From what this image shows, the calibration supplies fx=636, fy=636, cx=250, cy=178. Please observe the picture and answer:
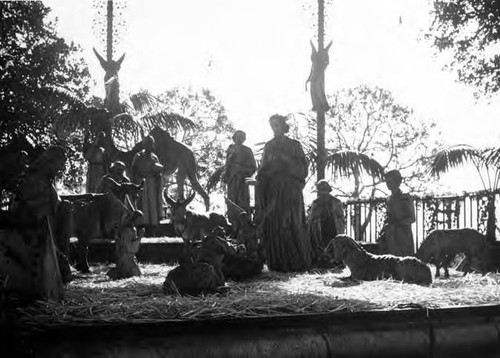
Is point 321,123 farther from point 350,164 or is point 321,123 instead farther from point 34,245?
point 34,245

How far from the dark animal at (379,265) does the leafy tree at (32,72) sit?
1100 cm

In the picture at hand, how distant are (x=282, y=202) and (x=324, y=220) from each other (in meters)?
1.57

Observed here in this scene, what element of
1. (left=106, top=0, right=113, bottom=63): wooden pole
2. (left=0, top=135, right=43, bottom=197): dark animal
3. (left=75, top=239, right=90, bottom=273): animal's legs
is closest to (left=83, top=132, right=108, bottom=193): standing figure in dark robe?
(left=75, top=239, right=90, bottom=273): animal's legs

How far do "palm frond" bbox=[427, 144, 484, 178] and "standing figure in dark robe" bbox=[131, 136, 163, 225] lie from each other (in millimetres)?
6123

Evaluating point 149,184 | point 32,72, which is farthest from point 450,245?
point 32,72

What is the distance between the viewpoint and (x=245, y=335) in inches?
181

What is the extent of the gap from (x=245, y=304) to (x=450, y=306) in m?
1.68

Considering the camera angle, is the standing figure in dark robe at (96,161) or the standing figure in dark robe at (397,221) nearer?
the standing figure in dark robe at (397,221)

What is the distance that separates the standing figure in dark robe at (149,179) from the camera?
42.8ft

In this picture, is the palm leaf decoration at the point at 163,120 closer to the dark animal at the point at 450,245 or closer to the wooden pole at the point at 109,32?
the wooden pole at the point at 109,32

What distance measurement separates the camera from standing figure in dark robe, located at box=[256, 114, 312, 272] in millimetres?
9578

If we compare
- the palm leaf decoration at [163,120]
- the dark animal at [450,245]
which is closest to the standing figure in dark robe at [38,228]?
the dark animal at [450,245]

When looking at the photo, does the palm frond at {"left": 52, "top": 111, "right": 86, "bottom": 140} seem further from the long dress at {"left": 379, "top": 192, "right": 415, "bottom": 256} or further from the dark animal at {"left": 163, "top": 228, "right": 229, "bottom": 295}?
the dark animal at {"left": 163, "top": 228, "right": 229, "bottom": 295}

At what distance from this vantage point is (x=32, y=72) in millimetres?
19000
